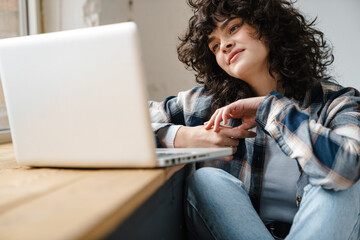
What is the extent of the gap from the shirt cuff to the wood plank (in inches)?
18.1

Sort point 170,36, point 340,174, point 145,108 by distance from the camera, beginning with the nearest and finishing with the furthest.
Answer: point 145,108 → point 340,174 → point 170,36

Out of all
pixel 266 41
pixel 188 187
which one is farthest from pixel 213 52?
pixel 188 187

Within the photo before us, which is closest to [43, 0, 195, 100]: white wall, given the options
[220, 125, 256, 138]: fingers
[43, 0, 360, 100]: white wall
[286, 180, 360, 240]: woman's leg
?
[43, 0, 360, 100]: white wall

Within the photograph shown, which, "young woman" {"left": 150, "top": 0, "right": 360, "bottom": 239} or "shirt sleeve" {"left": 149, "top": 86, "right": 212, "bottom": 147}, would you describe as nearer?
"young woman" {"left": 150, "top": 0, "right": 360, "bottom": 239}

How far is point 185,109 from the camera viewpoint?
114 centimetres

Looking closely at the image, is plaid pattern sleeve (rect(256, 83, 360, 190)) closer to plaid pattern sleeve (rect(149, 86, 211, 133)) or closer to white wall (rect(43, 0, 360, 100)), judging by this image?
plaid pattern sleeve (rect(149, 86, 211, 133))

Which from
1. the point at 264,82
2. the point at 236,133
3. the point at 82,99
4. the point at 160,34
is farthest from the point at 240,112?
the point at 160,34

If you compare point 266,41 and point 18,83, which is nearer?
point 18,83

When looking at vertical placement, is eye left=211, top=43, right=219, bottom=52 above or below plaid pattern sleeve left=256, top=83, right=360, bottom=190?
above

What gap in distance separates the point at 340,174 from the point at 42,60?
583 mm

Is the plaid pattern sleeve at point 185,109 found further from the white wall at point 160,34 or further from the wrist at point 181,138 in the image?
the white wall at point 160,34

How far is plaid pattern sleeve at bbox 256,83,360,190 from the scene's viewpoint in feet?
2.09

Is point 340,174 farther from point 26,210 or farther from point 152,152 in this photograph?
point 26,210

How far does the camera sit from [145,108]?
1.60ft
